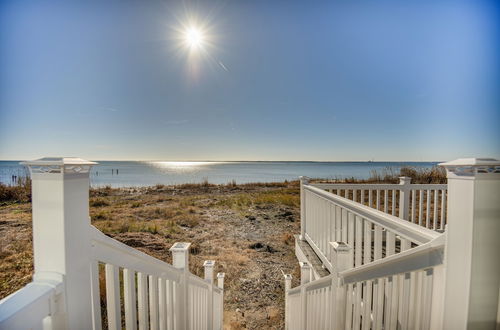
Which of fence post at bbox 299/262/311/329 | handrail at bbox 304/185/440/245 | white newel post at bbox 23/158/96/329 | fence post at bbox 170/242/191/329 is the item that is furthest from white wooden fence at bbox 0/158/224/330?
fence post at bbox 299/262/311/329

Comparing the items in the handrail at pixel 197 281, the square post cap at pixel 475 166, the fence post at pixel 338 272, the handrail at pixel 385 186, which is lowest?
the handrail at pixel 197 281

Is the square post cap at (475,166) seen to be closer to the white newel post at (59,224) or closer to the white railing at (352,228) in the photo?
the white railing at (352,228)

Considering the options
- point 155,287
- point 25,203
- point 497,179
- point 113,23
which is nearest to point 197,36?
point 113,23

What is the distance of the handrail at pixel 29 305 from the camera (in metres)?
0.54

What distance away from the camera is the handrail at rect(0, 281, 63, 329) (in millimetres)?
538

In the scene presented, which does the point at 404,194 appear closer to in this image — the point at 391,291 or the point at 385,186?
the point at 385,186

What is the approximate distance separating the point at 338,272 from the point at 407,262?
537 millimetres

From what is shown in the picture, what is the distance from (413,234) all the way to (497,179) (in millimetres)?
676

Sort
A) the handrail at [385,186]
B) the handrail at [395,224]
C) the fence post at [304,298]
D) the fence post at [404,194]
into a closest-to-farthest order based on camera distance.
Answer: the handrail at [395,224] → the fence post at [304,298] → the handrail at [385,186] → the fence post at [404,194]

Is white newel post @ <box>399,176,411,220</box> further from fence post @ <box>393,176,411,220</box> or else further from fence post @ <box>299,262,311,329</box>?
fence post @ <box>299,262,311,329</box>

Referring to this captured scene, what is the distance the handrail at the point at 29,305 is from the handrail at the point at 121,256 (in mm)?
214

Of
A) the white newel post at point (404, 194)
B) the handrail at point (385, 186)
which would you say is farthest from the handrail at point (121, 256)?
the white newel post at point (404, 194)

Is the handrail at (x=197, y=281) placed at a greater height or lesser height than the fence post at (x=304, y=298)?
greater

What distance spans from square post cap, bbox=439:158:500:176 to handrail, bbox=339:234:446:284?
0.88 ft
